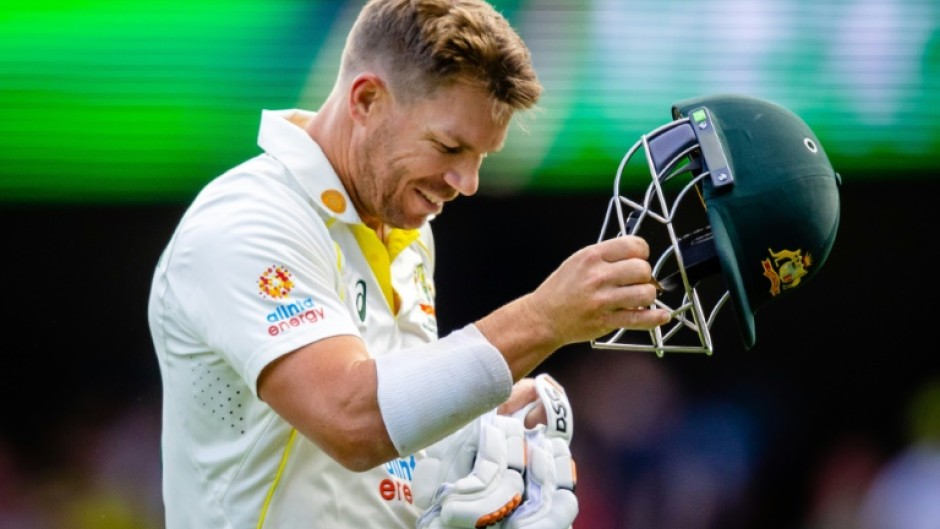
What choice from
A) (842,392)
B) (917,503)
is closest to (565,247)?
(842,392)

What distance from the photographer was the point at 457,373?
5.23 feet

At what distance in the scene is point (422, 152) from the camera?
1.88 metres

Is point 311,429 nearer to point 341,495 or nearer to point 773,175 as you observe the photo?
point 341,495

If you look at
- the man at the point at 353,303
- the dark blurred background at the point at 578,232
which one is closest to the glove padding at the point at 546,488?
the man at the point at 353,303

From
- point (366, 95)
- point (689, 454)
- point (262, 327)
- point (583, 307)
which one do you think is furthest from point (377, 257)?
point (689, 454)

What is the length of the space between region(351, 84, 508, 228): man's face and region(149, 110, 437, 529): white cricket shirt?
0.05 m

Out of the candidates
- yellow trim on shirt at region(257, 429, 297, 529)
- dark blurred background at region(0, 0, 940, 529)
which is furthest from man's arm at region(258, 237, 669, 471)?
dark blurred background at region(0, 0, 940, 529)

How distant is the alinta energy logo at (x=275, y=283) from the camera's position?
166 cm

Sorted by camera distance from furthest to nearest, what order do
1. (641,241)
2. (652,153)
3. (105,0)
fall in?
(105,0) → (652,153) → (641,241)

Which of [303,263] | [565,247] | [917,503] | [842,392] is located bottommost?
[917,503]

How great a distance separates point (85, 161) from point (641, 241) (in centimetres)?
174

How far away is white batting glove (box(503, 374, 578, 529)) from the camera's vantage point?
1.80 meters

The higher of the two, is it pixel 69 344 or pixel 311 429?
pixel 311 429

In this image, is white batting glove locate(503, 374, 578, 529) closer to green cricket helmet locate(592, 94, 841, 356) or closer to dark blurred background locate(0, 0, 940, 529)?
green cricket helmet locate(592, 94, 841, 356)
